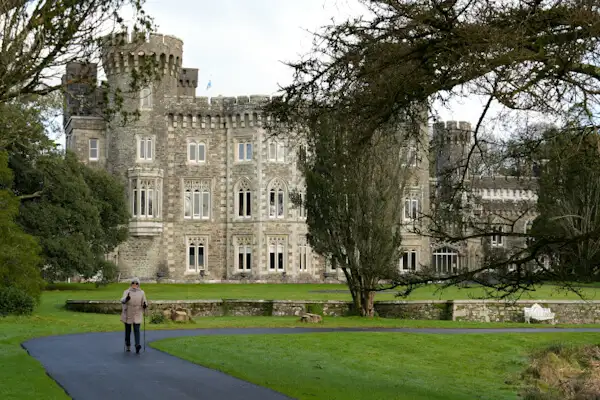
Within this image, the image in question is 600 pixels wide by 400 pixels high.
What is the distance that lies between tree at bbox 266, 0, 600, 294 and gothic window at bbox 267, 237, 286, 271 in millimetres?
45066

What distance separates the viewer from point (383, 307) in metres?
35.3

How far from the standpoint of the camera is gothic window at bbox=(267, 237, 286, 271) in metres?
57.5

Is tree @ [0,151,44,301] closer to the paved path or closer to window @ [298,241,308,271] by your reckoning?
the paved path

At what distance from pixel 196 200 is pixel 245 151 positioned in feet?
14.5

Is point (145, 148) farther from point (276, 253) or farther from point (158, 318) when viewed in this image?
point (158, 318)

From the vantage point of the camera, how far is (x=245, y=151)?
59.4 m

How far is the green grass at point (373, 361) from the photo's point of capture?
612 inches

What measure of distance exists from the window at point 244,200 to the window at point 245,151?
151 centimetres

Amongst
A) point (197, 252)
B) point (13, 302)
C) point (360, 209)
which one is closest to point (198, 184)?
point (197, 252)

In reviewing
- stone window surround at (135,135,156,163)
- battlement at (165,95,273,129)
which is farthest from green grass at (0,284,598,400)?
battlement at (165,95,273,129)

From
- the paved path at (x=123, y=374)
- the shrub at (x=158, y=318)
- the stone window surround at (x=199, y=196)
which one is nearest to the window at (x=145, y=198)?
the stone window surround at (x=199, y=196)

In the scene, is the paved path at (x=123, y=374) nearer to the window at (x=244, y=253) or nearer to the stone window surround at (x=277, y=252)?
the stone window surround at (x=277, y=252)

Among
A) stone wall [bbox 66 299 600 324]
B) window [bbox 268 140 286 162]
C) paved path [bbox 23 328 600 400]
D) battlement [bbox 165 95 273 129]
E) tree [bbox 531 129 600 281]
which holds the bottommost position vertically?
stone wall [bbox 66 299 600 324]

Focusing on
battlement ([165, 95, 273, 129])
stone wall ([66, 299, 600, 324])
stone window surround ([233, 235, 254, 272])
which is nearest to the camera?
stone wall ([66, 299, 600, 324])
